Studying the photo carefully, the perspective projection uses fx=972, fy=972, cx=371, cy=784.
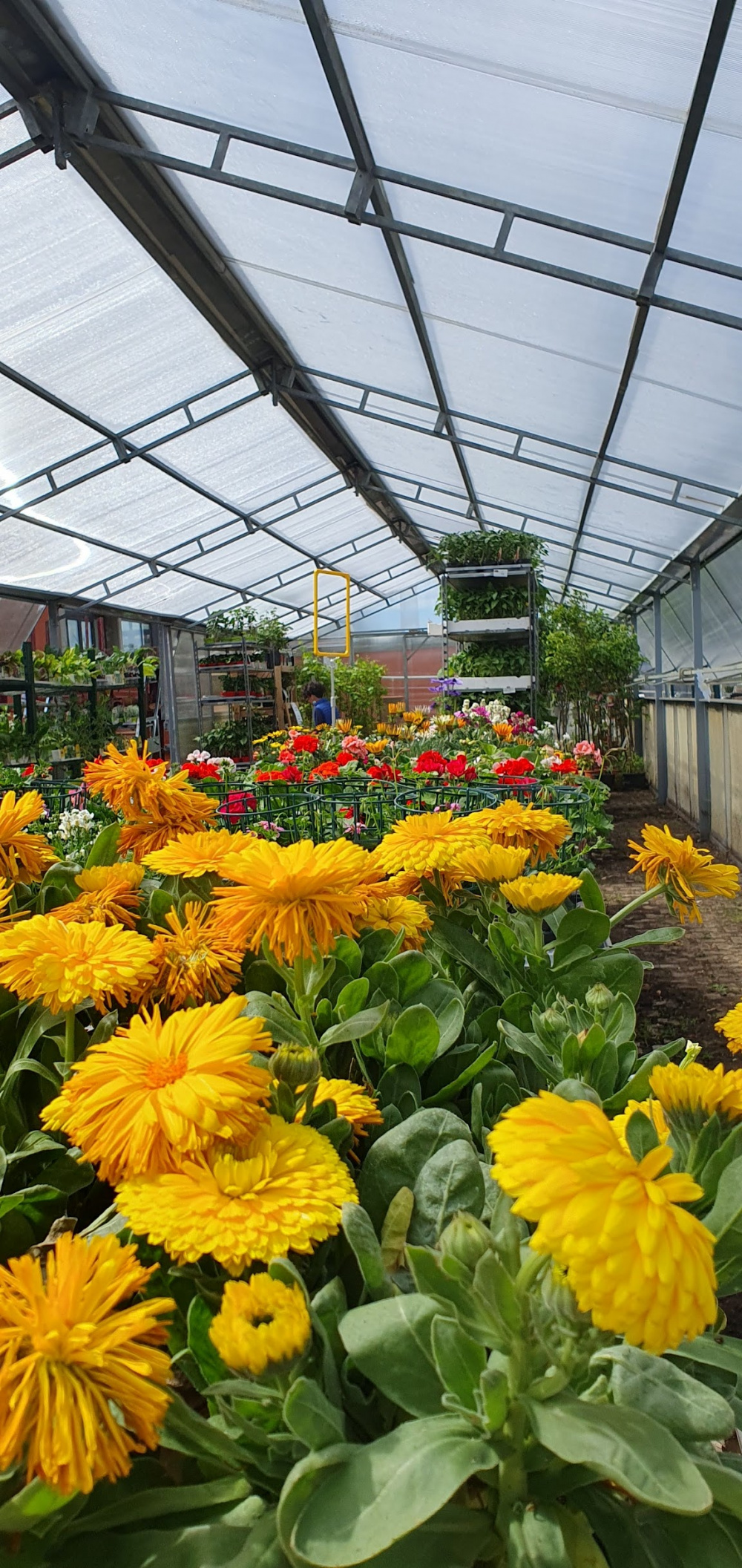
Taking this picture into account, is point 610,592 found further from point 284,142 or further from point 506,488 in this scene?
point 284,142

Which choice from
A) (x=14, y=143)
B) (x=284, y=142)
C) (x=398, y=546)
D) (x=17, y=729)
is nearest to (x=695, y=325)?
(x=284, y=142)

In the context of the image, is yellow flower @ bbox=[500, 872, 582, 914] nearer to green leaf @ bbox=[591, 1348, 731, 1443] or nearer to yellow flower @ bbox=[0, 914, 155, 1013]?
yellow flower @ bbox=[0, 914, 155, 1013]

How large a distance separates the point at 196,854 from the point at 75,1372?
0.48 m

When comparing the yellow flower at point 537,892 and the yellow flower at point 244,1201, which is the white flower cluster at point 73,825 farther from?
the yellow flower at point 244,1201

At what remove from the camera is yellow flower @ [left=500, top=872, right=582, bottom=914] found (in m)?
0.90

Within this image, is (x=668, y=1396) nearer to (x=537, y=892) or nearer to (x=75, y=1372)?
(x=75, y=1372)

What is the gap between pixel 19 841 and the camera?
0.85 m

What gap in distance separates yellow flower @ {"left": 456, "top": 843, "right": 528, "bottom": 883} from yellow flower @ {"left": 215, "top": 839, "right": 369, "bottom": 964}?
0.90ft

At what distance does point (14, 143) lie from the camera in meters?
4.11

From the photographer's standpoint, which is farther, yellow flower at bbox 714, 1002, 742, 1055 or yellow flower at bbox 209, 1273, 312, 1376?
yellow flower at bbox 714, 1002, 742, 1055

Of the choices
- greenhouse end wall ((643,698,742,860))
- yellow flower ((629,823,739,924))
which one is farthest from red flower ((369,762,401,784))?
greenhouse end wall ((643,698,742,860))

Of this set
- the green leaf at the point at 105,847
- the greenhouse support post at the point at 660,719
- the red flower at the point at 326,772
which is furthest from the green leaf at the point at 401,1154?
the greenhouse support post at the point at 660,719

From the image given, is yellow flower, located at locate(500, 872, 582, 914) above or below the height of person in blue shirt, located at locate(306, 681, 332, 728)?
below

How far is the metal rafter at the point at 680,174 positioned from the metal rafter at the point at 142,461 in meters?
3.64
